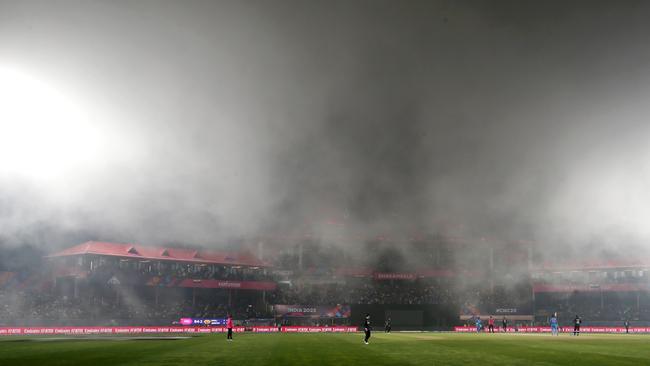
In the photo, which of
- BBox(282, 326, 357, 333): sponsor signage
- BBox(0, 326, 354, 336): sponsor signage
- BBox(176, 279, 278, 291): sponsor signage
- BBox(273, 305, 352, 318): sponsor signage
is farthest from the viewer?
BBox(176, 279, 278, 291): sponsor signage

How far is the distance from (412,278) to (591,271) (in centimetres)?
2791

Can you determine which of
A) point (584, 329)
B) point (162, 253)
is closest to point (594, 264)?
point (584, 329)

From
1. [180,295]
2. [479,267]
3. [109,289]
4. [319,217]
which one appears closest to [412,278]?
[479,267]

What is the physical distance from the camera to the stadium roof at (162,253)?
231 feet

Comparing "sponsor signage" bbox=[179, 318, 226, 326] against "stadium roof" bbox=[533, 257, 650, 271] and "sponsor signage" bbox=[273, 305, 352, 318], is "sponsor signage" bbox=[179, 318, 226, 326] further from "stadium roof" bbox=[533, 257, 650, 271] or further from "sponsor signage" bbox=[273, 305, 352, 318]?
"stadium roof" bbox=[533, 257, 650, 271]

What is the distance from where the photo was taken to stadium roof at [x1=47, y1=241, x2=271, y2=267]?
70.4 metres

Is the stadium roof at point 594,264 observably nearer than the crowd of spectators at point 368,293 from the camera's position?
Yes

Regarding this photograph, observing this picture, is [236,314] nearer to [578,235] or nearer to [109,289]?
[109,289]

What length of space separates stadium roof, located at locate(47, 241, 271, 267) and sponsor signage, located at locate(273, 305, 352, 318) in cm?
1071

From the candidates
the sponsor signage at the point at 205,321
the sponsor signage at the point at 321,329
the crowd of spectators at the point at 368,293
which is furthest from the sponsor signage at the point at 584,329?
the sponsor signage at the point at 205,321

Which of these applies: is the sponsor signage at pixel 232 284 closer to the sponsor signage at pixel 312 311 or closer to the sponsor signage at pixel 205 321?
the sponsor signage at pixel 312 311

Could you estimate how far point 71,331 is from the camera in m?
52.5

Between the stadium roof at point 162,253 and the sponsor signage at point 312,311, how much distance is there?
10710 mm

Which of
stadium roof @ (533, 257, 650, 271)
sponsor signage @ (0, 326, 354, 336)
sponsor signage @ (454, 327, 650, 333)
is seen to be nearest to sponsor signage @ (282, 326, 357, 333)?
sponsor signage @ (0, 326, 354, 336)
